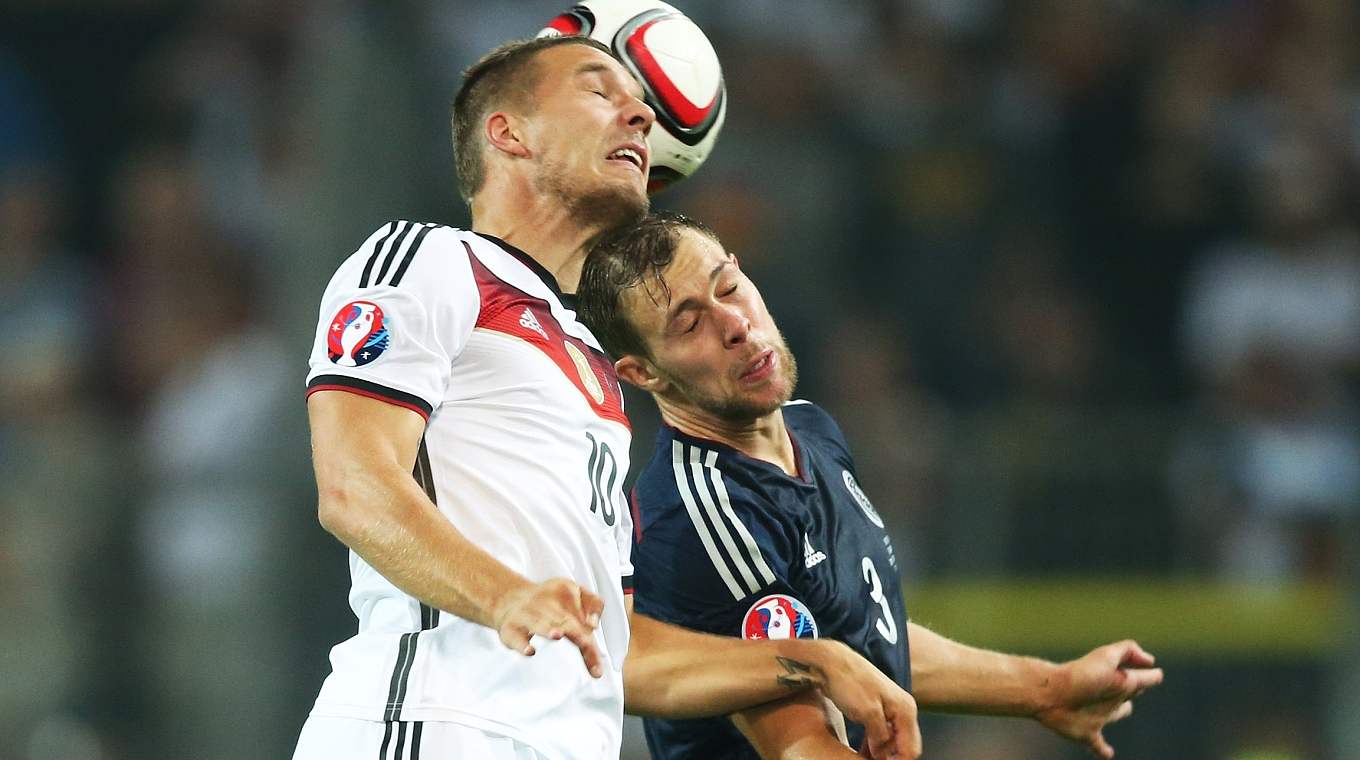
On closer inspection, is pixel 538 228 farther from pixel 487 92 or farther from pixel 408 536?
pixel 408 536

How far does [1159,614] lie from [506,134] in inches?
205

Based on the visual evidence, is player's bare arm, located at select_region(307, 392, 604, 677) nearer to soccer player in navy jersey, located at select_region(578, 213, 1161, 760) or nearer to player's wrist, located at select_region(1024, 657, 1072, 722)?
soccer player in navy jersey, located at select_region(578, 213, 1161, 760)

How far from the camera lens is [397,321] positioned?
3.32 meters

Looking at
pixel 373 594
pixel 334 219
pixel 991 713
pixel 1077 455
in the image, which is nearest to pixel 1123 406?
pixel 1077 455

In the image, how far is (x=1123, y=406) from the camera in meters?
9.16

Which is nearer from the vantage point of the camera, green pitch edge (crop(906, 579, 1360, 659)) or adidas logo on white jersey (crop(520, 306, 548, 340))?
adidas logo on white jersey (crop(520, 306, 548, 340))

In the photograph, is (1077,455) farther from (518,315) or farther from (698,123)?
(518,315)

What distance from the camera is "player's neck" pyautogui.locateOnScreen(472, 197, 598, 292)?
3936 millimetres

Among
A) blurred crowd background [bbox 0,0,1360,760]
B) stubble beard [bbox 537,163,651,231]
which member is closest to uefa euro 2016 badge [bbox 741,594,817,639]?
stubble beard [bbox 537,163,651,231]

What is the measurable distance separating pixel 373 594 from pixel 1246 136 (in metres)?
7.78

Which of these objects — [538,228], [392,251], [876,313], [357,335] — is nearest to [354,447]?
[357,335]

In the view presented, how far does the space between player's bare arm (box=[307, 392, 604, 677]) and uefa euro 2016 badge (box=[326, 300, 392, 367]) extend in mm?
75

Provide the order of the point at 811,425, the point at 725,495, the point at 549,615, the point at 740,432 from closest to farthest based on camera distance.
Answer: the point at 549,615 < the point at 725,495 < the point at 740,432 < the point at 811,425

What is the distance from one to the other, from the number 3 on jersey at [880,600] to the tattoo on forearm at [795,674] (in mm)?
438
